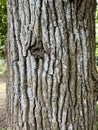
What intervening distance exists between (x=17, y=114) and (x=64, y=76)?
524mm

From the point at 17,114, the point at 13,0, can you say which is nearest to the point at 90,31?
the point at 13,0

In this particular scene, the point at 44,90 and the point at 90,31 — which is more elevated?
the point at 90,31

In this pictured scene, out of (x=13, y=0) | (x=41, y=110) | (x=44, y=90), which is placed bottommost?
(x=41, y=110)

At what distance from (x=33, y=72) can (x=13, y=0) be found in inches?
23.8

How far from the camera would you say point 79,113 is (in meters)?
2.13

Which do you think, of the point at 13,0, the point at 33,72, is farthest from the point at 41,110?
the point at 13,0

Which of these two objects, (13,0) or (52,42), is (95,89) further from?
(13,0)

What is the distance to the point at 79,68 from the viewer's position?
6.82 feet

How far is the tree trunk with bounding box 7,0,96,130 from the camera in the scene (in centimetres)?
199

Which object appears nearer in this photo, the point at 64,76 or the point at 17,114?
the point at 64,76

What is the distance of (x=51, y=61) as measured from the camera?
2.01m

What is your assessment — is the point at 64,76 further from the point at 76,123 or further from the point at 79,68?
the point at 76,123

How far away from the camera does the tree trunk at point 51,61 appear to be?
6.53 ft

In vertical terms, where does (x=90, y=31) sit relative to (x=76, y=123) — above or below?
above
